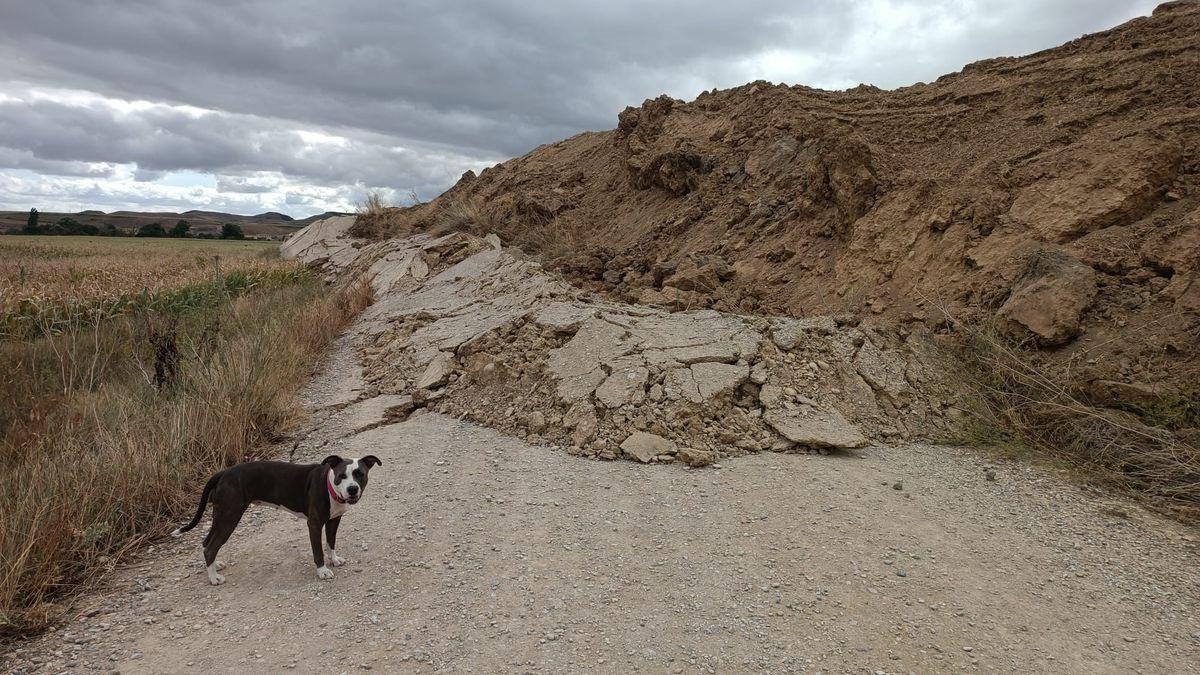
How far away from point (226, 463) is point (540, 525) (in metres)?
2.61

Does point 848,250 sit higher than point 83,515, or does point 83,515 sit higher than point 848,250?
point 848,250

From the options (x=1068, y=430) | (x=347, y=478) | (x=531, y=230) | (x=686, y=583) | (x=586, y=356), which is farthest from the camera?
(x=531, y=230)

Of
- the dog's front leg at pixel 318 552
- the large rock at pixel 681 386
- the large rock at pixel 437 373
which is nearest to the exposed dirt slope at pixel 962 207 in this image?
the large rock at pixel 681 386

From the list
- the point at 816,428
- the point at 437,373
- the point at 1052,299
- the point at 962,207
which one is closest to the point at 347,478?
the point at 816,428

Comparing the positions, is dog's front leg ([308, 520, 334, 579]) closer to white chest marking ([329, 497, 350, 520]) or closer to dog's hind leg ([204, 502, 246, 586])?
white chest marking ([329, 497, 350, 520])

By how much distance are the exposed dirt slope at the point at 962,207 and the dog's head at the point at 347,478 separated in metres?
5.26

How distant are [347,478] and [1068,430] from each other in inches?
207

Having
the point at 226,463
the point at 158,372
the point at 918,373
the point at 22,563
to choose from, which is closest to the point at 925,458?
the point at 918,373

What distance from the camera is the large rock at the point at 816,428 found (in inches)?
216

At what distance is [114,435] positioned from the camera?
16.1 ft

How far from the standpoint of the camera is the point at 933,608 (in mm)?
3490

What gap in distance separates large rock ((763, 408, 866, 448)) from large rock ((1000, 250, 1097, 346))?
189 centimetres

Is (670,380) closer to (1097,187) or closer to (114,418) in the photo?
(114,418)

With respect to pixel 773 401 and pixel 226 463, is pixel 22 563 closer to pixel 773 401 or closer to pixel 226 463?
pixel 226 463
